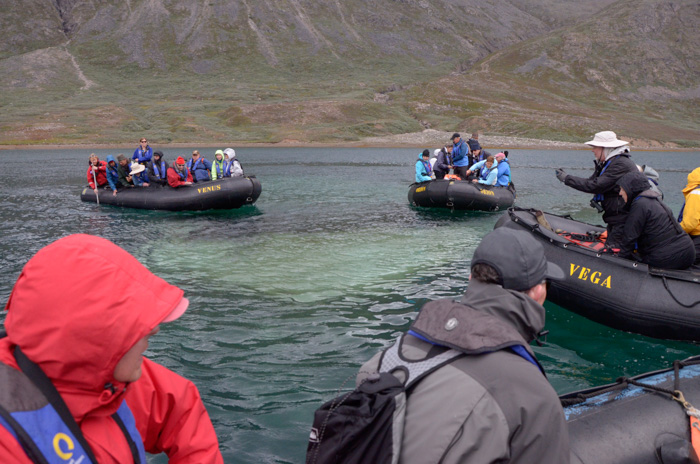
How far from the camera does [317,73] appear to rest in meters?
148

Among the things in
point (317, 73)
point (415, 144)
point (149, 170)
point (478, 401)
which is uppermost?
point (317, 73)

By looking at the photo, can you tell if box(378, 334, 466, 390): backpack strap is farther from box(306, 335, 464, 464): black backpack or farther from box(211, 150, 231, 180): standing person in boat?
box(211, 150, 231, 180): standing person in boat

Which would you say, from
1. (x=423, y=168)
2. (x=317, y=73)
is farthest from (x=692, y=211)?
(x=317, y=73)

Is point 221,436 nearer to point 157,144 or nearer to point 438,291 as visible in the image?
point 438,291

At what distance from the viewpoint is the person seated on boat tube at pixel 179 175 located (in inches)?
758

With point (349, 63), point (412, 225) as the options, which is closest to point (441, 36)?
point (349, 63)

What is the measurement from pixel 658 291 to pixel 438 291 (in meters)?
3.75

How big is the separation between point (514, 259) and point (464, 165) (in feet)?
58.8

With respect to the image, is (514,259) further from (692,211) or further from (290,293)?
(290,293)

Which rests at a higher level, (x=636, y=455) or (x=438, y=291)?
(x=636, y=455)

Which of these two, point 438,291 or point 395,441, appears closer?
point 395,441

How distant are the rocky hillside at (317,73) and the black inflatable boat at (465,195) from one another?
61429 mm

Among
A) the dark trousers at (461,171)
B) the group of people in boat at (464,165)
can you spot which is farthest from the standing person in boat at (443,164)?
the dark trousers at (461,171)

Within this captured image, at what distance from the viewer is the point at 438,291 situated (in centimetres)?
994
